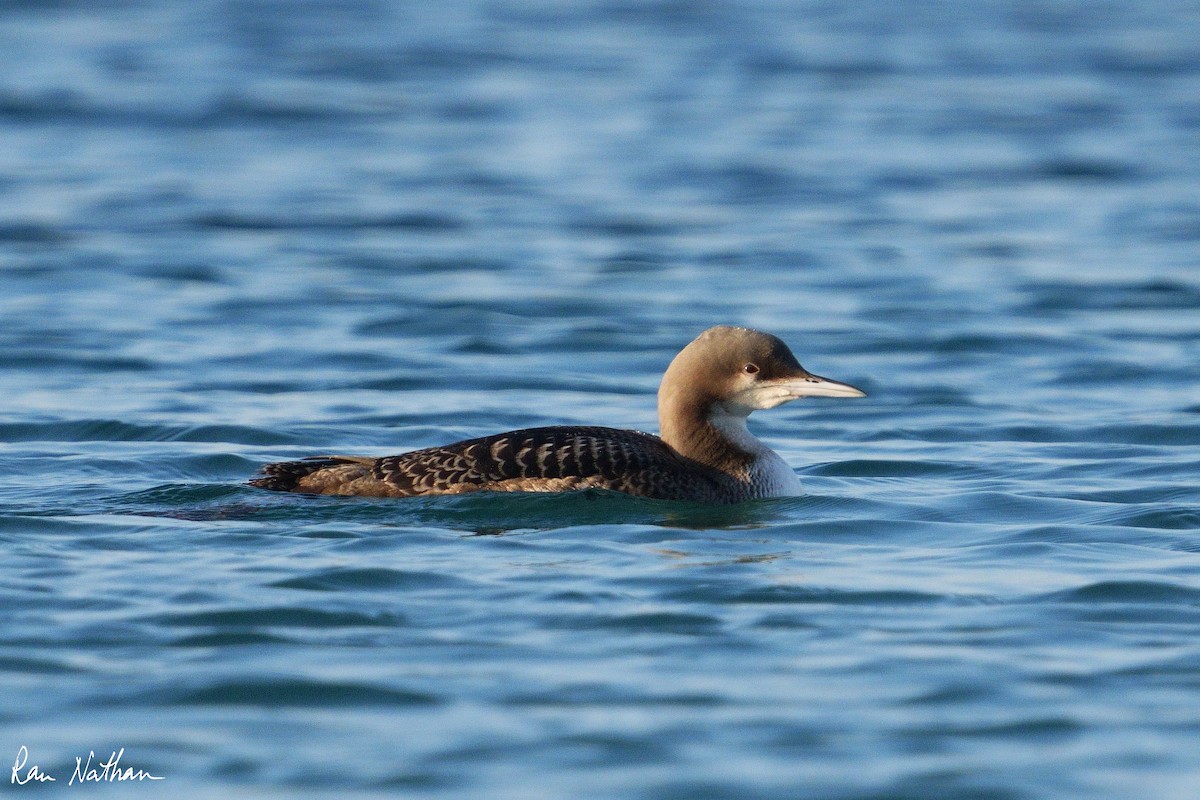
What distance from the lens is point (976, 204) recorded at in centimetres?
1716

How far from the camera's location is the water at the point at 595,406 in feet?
17.8

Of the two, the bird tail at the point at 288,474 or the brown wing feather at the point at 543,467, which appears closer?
the brown wing feather at the point at 543,467

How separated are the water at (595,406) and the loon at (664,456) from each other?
0.11 metres

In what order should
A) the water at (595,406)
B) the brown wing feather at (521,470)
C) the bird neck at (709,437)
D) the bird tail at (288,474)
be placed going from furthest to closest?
the bird neck at (709,437), the bird tail at (288,474), the brown wing feather at (521,470), the water at (595,406)

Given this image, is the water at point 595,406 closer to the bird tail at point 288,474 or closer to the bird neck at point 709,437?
the bird tail at point 288,474

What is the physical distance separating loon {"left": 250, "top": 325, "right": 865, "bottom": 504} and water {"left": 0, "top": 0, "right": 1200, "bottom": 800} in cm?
11
